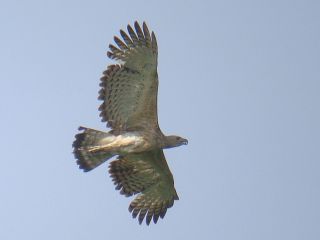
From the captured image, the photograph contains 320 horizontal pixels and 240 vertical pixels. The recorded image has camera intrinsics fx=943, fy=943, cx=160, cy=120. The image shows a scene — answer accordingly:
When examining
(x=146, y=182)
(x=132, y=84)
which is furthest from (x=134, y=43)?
(x=146, y=182)

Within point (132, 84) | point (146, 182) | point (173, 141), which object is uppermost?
point (132, 84)

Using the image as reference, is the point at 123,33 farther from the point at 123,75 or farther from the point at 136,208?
the point at 136,208

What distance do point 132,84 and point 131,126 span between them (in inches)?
36.9

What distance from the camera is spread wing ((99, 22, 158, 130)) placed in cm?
1877

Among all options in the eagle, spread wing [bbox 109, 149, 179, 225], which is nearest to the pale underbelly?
the eagle

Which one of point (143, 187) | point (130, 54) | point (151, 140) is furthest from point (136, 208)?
point (130, 54)

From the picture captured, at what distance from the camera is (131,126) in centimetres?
1947

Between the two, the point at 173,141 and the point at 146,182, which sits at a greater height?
the point at 173,141

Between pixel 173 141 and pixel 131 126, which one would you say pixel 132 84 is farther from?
pixel 173 141

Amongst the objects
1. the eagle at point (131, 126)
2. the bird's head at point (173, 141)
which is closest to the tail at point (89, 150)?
the eagle at point (131, 126)

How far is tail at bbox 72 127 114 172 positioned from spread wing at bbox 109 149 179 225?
48 cm

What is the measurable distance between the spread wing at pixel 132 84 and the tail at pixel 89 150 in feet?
1.29

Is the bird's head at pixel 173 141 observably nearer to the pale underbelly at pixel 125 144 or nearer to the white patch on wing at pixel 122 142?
the pale underbelly at pixel 125 144

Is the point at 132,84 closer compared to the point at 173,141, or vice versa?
the point at 132,84
